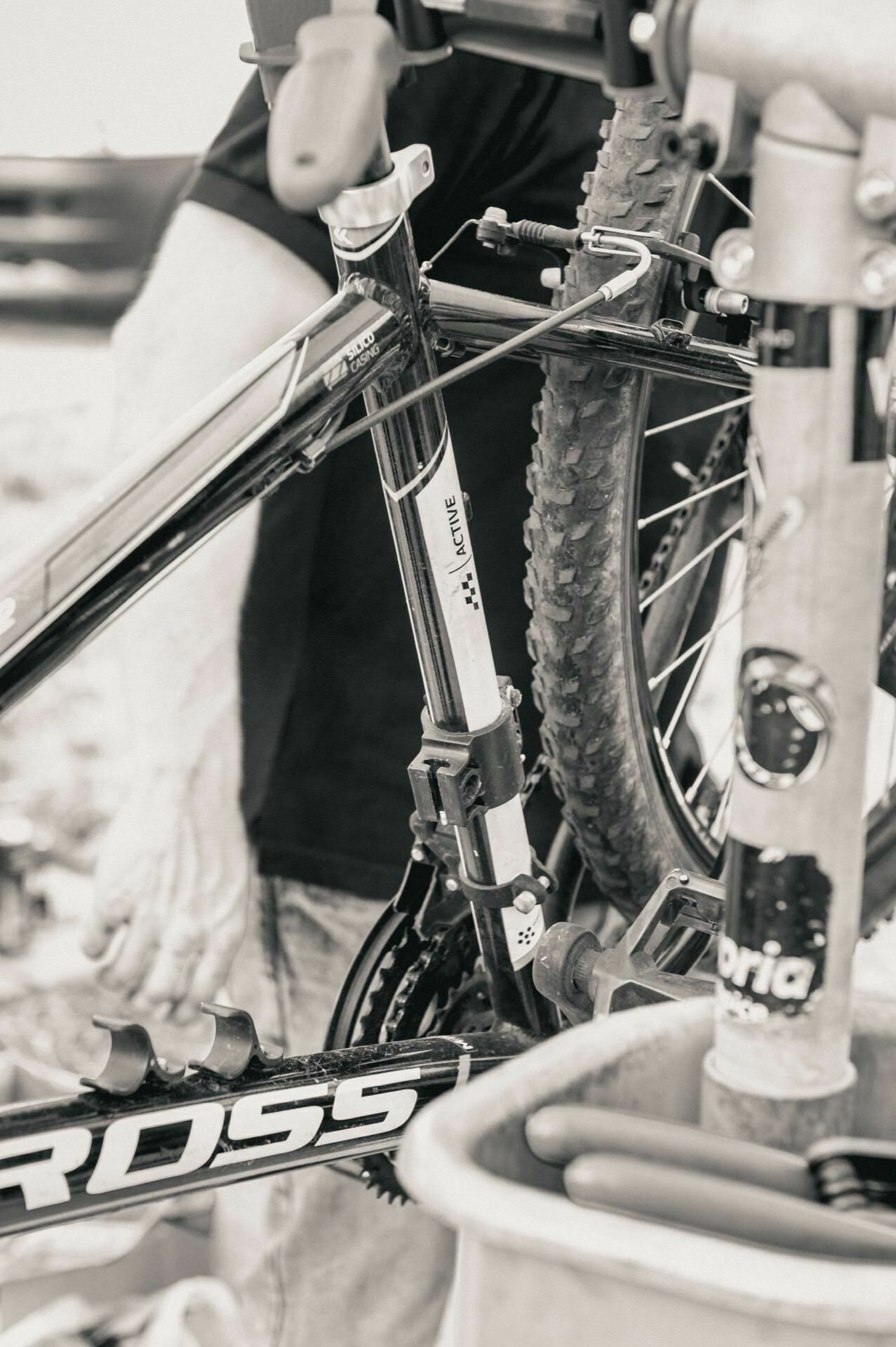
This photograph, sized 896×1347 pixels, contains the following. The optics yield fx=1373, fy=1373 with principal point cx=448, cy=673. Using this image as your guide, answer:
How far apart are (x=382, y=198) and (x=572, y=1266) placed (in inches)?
16.0

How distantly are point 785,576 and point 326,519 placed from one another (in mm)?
737

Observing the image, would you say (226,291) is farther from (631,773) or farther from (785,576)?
(785,576)

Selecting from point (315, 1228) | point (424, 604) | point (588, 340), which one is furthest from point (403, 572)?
point (315, 1228)

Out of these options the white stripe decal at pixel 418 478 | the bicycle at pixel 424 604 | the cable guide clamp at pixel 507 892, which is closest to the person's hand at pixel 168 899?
the bicycle at pixel 424 604

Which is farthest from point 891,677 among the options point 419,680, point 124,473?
point 124,473

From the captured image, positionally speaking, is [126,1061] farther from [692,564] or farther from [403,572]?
[692,564]

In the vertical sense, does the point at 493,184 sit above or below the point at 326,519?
above

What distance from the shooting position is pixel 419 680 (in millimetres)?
1038

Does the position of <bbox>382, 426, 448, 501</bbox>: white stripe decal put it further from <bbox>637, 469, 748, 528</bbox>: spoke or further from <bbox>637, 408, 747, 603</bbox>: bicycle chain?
<bbox>637, 408, 747, 603</bbox>: bicycle chain

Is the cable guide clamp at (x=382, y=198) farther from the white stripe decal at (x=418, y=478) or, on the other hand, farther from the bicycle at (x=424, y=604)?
the white stripe decal at (x=418, y=478)

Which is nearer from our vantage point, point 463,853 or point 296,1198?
point 463,853

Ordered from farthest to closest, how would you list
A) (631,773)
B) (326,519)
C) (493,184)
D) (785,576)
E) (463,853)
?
(326,519) → (493,184) → (631,773) → (463,853) → (785,576)

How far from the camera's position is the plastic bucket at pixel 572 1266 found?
0.86 ft

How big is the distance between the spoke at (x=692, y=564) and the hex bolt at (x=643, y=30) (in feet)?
1.77
